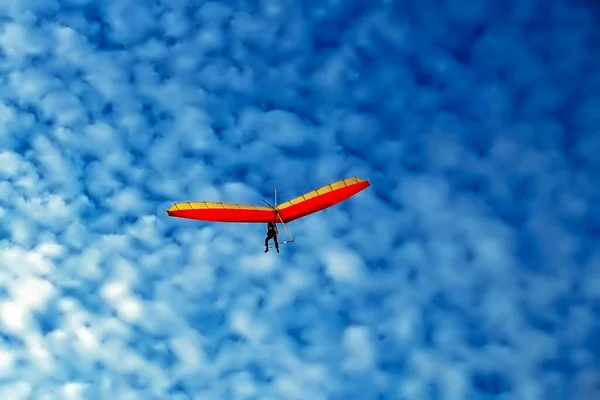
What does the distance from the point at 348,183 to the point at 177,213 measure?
6.87 metres

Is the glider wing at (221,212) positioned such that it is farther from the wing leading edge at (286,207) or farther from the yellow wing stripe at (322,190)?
the yellow wing stripe at (322,190)

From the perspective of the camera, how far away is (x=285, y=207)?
24.6 m

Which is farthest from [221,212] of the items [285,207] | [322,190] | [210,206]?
[322,190]

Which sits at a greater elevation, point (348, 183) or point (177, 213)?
point (348, 183)

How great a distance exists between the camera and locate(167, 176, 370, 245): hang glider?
2359 cm

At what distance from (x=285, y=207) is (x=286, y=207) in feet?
0.14

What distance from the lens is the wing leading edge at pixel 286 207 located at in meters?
23.5

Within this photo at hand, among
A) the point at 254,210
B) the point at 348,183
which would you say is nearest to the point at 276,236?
the point at 254,210

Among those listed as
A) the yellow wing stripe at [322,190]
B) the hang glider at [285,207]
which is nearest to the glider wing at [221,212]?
the hang glider at [285,207]

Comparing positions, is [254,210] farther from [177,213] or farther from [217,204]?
[177,213]

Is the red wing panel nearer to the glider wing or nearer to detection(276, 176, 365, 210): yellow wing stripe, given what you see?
detection(276, 176, 365, 210): yellow wing stripe

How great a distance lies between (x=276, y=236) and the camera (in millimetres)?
24578

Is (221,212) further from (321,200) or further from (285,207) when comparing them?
(321,200)

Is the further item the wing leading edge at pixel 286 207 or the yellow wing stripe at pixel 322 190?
the yellow wing stripe at pixel 322 190
